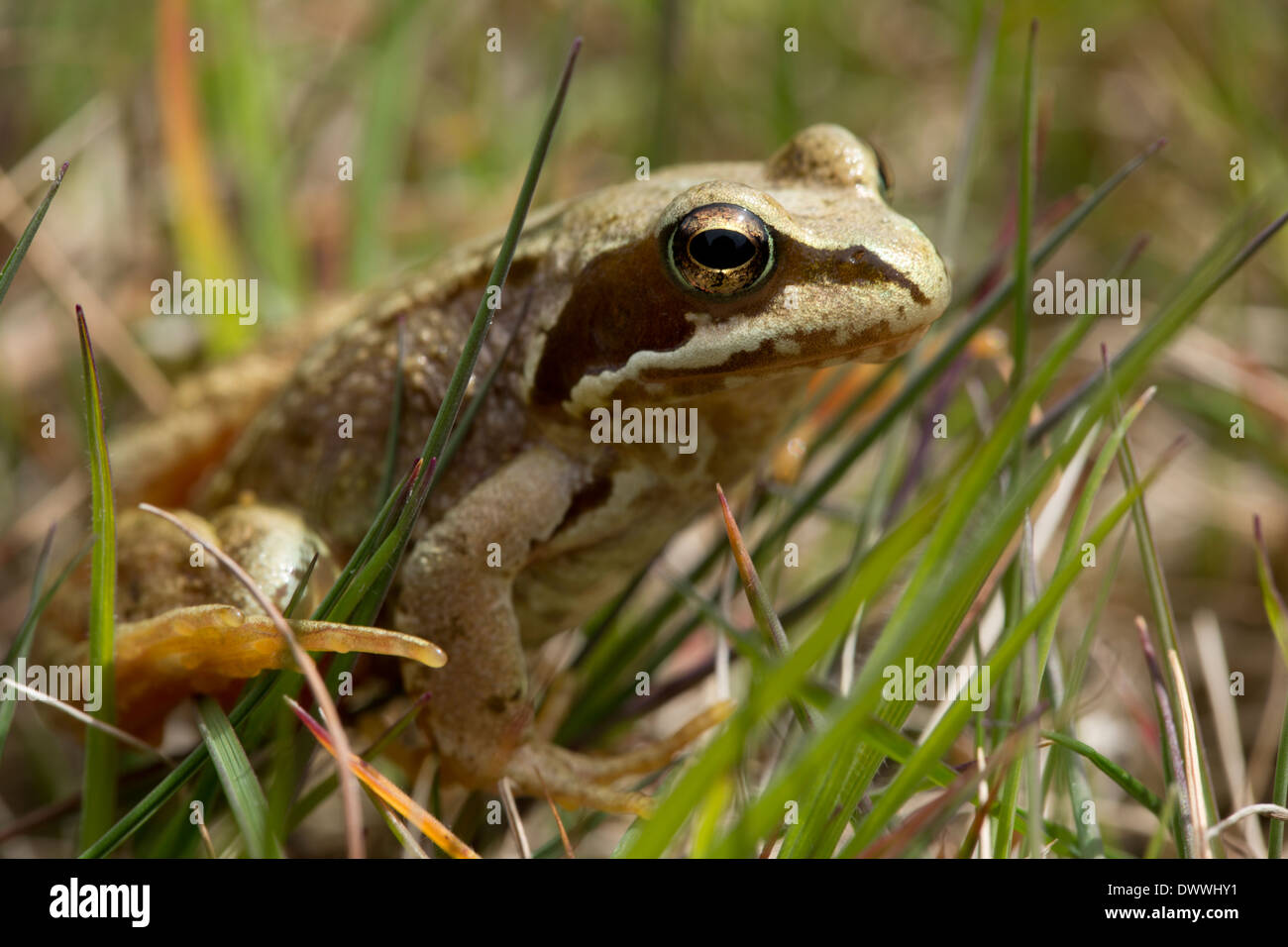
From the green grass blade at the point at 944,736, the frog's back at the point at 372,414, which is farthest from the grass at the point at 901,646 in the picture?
the frog's back at the point at 372,414

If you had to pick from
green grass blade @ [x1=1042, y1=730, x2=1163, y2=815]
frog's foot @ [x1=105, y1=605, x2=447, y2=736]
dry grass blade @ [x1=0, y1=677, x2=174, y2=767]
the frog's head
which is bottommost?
green grass blade @ [x1=1042, y1=730, x2=1163, y2=815]

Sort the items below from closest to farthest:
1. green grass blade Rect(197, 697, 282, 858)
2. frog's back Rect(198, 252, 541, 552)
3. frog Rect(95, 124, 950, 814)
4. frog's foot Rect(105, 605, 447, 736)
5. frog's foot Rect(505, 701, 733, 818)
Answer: green grass blade Rect(197, 697, 282, 858)
frog's foot Rect(105, 605, 447, 736)
frog Rect(95, 124, 950, 814)
frog's foot Rect(505, 701, 733, 818)
frog's back Rect(198, 252, 541, 552)

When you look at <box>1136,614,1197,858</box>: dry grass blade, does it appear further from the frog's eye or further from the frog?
the frog's eye

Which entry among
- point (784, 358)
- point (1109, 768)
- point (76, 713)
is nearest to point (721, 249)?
point (784, 358)

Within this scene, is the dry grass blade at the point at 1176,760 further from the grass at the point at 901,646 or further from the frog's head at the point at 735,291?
the frog's head at the point at 735,291

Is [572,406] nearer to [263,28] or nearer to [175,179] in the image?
[175,179]

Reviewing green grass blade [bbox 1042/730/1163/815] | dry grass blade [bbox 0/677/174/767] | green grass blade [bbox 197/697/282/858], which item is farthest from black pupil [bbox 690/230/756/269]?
dry grass blade [bbox 0/677/174/767]
